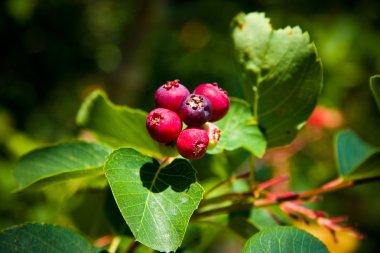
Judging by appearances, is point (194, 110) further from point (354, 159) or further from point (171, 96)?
point (354, 159)

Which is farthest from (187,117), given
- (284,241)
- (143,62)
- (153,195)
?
(143,62)

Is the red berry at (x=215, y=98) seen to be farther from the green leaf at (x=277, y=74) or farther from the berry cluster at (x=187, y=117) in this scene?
the green leaf at (x=277, y=74)

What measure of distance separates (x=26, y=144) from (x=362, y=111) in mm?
2198

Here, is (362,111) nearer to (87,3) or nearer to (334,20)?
(334,20)

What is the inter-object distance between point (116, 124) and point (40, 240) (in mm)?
370

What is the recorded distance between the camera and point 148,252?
1.28 meters

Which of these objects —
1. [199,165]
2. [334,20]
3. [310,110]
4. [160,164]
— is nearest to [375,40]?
[334,20]

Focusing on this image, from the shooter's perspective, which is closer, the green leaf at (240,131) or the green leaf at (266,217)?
the green leaf at (240,131)

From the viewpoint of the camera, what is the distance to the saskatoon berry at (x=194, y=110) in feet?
2.80

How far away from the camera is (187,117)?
859 millimetres

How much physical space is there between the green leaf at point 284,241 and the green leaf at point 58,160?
38 cm

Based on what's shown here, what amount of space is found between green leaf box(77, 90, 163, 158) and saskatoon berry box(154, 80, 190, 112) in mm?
121

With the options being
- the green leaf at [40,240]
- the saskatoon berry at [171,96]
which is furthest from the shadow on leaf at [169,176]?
the green leaf at [40,240]

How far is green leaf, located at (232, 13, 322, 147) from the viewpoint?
41.6 inches
